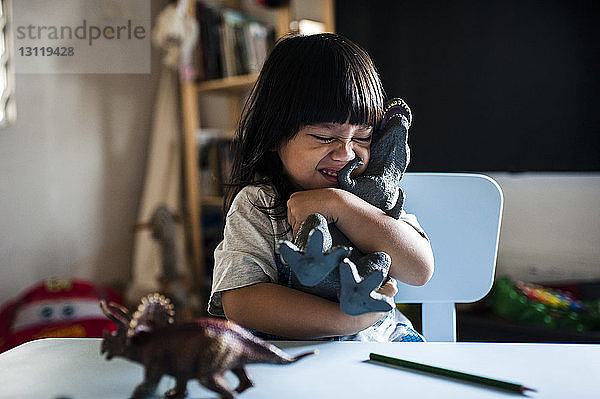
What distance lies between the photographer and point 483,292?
825 millimetres

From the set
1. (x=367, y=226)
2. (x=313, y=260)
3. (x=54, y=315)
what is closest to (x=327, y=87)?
(x=367, y=226)

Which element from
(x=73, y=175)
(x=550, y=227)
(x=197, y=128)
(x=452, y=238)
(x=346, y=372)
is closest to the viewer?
(x=346, y=372)

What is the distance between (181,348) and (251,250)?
0.33m

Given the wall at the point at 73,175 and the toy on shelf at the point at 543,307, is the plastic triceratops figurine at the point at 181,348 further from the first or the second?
the wall at the point at 73,175

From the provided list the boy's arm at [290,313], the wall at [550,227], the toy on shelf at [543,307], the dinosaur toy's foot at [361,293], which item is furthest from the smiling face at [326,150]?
the wall at [550,227]

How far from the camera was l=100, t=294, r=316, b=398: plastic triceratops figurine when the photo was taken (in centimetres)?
40

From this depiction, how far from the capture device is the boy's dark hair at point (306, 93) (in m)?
0.68

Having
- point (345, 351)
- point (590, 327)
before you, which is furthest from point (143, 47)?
point (590, 327)

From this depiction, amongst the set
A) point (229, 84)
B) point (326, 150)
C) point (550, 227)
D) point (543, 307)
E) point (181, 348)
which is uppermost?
point (229, 84)

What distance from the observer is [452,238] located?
84 centimetres

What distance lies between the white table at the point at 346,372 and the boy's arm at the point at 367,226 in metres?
0.10

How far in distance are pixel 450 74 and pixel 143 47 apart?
0.90 metres

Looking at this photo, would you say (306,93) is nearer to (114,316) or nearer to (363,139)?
(363,139)

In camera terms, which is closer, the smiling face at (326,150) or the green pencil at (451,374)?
the green pencil at (451,374)
